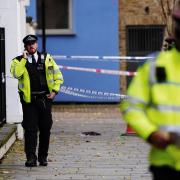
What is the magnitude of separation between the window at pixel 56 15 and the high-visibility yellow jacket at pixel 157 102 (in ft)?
60.7

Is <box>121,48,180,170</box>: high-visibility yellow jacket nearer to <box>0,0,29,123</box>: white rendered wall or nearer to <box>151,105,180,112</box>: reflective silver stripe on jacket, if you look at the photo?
<box>151,105,180,112</box>: reflective silver stripe on jacket

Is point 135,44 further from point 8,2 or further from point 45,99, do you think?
point 45,99

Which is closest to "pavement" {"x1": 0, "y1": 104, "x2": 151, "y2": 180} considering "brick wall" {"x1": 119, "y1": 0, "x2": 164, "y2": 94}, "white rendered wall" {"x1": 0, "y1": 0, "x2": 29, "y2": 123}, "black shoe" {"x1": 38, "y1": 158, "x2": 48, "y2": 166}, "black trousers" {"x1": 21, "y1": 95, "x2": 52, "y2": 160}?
"black shoe" {"x1": 38, "y1": 158, "x2": 48, "y2": 166}

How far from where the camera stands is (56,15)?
23.2 metres

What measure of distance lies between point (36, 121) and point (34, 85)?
0.52 meters

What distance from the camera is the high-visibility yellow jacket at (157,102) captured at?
4.40 m

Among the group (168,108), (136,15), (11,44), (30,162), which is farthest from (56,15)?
(168,108)

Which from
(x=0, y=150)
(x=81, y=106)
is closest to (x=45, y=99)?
(x=0, y=150)

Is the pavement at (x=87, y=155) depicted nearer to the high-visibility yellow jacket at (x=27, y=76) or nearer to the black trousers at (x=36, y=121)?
the black trousers at (x=36, y=121)

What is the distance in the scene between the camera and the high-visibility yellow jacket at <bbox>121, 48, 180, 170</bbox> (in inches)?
173

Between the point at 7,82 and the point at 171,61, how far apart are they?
370 inches

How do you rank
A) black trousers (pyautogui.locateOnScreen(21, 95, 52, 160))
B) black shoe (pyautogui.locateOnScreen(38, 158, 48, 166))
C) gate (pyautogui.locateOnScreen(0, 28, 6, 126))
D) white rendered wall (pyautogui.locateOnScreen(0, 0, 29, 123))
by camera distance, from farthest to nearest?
white rendered wall (pyautogui.locateOnScreen(0, 0, 29, 123))
gate (pyautogui.locateOnScreen(0, 28, 6, 126))
black shoe (pyautogui.locateOnScreen(38, 158, 48, 166))
black trousers (pyautogui.locateOnScreen(21, 95, 52, 160))

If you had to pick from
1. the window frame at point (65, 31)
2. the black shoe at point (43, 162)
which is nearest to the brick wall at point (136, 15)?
the window frame at point (65, 31)

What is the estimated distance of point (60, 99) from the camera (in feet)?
75.0
